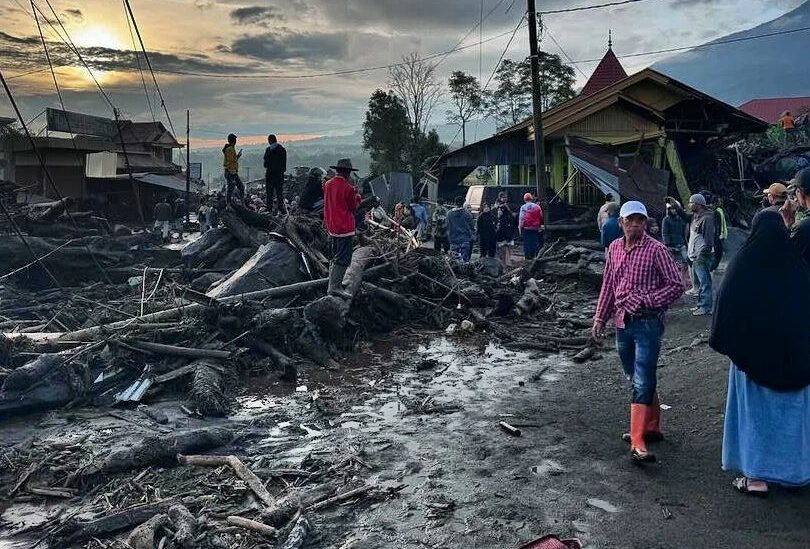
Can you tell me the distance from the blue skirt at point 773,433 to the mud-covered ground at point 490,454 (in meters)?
A: 0.20

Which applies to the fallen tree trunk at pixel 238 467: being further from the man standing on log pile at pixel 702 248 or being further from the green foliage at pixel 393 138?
the green foliage at pixel 393 138

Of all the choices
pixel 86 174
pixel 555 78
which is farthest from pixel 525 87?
pixel 86 174

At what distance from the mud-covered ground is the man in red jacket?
71.8 inches

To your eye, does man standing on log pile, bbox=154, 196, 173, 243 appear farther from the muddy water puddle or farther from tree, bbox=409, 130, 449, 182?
tree, bbox=409, 130, 449, 182

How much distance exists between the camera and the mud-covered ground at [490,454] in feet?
13.5

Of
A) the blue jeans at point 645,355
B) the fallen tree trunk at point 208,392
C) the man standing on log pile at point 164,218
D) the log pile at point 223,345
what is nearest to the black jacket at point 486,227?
the log pile at point 223,345

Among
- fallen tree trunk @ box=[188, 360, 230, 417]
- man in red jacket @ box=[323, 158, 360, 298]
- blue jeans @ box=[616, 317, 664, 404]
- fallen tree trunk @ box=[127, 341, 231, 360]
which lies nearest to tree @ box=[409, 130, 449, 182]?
man in red jacket @ box=[323, 158, 360, 298]

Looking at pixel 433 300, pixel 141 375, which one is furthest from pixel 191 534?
pixel 433 300

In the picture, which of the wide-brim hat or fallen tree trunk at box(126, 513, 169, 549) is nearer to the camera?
fallen tree trunk at box(126, 513, 169, 549)

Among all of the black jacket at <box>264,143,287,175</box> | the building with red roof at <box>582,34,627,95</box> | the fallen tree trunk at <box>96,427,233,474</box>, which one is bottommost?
the fallen tree trunk at <box>96,427,233,474</box>

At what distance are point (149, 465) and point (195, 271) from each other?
799 centimetres

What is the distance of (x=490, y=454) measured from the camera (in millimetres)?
5469

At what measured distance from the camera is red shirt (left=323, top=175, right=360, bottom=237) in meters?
9.97

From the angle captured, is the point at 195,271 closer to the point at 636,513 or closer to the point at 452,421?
the point at 452,421
